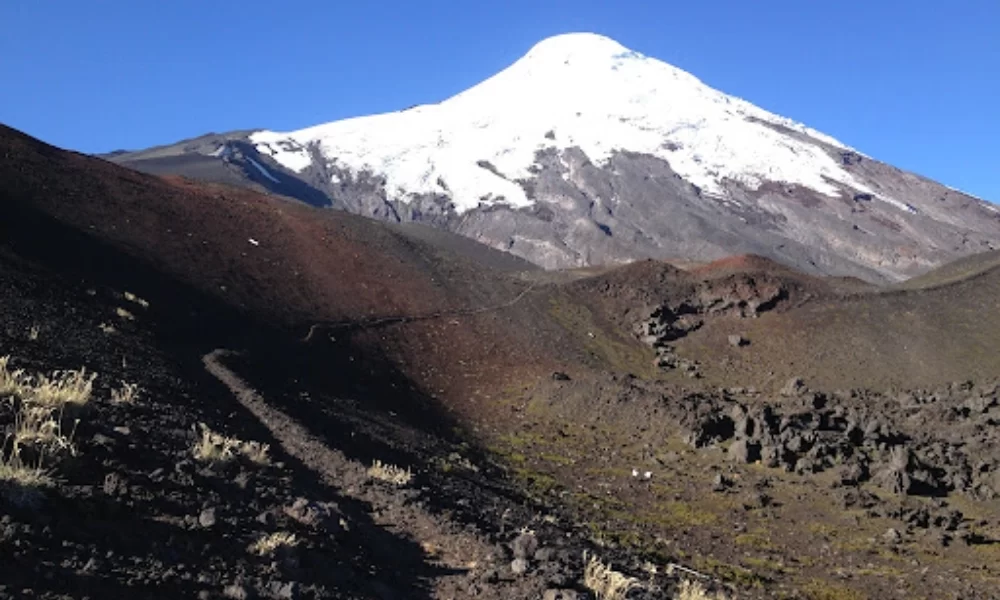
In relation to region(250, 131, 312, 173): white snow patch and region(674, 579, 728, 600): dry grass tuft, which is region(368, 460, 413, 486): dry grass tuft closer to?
region(674, 579, 728, 600): dry grass tuft

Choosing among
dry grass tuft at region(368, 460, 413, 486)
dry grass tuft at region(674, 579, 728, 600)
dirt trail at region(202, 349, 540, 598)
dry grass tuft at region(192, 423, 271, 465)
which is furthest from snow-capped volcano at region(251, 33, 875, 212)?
dry grass tuft at region(674, 579, 728, 600)

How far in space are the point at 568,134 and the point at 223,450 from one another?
126717 millimetres

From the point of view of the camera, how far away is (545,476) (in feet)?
49.8

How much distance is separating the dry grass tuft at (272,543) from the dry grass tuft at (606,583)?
240 centimetres

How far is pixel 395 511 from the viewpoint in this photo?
8.42 m

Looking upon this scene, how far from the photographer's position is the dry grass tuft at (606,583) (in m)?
6.52

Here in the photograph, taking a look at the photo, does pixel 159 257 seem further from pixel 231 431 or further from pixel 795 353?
pixel 795 353

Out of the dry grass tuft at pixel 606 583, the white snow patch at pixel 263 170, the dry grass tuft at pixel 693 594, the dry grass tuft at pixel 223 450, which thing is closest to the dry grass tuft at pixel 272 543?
the dry grass tuft at pixel 223 450

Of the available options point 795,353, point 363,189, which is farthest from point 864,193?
point 795,353

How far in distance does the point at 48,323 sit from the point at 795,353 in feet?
78.1

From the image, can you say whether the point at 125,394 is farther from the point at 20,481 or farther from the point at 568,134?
the point at 568,134

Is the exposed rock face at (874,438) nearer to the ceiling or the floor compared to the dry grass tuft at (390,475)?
nearer to the ceiling

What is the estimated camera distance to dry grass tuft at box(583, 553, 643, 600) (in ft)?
21.4

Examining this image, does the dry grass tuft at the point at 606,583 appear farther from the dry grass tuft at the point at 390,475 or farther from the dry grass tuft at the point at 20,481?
the dry grass tuft at the point at 20,481
